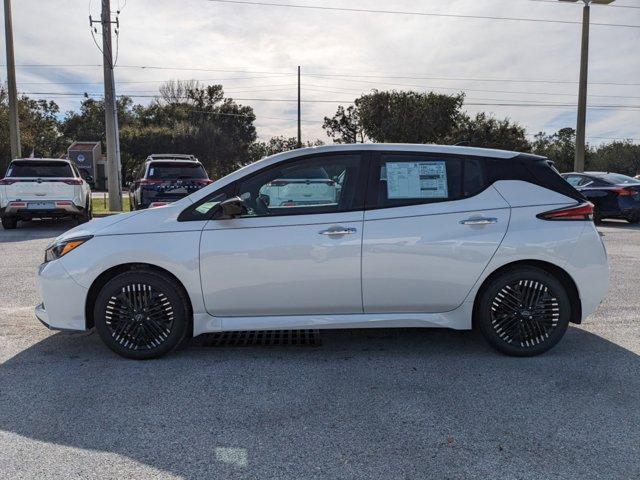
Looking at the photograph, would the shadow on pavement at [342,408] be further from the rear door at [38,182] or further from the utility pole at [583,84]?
the utility pole at [583,84]

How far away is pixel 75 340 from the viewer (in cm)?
486

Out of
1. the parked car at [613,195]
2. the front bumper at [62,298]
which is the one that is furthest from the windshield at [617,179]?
the front bumper at [62,298]

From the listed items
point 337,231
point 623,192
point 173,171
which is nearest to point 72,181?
point 173,171

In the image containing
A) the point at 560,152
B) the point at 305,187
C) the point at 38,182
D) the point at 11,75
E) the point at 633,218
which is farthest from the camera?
the point at 560,152

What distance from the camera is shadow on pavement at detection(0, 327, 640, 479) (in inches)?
113

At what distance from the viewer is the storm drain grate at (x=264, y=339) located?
4734 millimetres

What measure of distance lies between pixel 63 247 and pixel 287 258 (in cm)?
178

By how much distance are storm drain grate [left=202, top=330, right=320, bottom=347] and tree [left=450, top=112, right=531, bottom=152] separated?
40.3 m

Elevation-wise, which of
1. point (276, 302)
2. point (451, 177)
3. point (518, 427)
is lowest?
point (518, 427)

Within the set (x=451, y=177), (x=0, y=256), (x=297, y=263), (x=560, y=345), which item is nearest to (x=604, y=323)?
(x=560, y=345)

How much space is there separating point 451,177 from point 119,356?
3046 millimetres

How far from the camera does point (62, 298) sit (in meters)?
4.26

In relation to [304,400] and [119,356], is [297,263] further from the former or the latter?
[119,356]

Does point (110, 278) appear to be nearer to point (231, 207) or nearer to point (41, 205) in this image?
point (231, 207)
